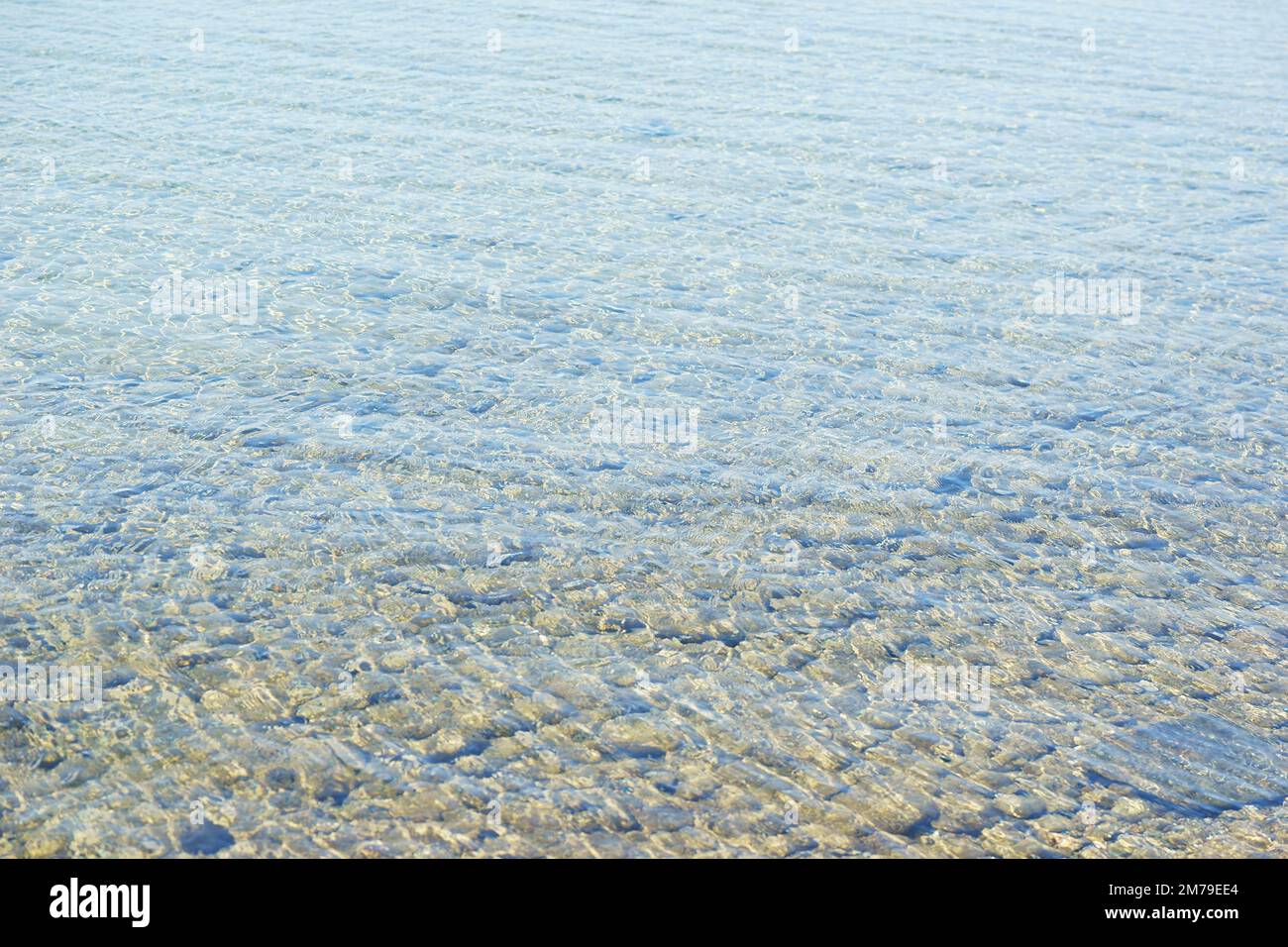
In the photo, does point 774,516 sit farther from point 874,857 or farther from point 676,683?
point 874,857

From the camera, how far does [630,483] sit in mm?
9758

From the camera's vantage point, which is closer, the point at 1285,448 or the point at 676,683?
the point at 676,683

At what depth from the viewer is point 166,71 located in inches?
840

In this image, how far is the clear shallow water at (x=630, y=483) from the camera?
22.0ft

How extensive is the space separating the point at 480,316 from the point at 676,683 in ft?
20.5

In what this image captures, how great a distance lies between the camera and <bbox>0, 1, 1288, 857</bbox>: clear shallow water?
6.71m

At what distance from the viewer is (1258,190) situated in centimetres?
1764

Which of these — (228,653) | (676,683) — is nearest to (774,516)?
(676,683)

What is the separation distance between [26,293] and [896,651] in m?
9.88

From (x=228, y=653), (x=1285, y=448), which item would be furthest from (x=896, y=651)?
(x=1285, y=448)
